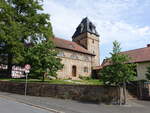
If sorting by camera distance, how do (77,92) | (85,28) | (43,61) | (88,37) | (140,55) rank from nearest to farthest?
(77,92)
(43,61)
(140,55)
(88,37)
(85,28)

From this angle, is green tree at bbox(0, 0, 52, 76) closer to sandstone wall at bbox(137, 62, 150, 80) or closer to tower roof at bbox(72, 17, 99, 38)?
sandstone wall at bbox(137, 62, 150, 80)

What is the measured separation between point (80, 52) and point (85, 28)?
1222 centimetres

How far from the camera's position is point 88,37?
50.1 metres

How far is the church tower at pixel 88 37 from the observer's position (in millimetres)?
49812

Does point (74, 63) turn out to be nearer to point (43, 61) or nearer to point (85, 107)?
point (43, 61)

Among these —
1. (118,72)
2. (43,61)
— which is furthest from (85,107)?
(43,61)

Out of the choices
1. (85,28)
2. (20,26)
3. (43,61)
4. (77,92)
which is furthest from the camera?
(85,28)

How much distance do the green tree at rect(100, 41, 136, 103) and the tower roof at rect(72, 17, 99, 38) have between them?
116 ft

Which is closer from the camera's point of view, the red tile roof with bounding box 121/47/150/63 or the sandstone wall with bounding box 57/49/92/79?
the red tile roof with bounding box 121/47/150/63

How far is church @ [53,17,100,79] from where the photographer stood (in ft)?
126

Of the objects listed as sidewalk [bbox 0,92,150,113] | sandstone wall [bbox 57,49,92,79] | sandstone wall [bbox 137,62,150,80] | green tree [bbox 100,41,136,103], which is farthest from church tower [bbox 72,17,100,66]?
sidewalk [bbox 0,92,150,113]

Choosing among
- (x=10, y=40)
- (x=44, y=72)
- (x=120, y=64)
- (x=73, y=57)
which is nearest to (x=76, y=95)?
(x=120, y=64)

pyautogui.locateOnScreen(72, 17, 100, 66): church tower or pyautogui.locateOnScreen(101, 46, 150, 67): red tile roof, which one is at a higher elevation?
pyautogui.locateOnScreen(72, 17, 100, 66): church tower

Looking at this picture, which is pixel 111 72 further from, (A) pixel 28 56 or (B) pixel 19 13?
(B) pixel 19 13
